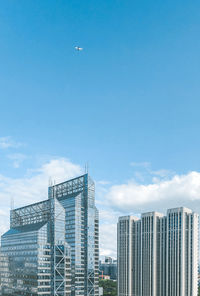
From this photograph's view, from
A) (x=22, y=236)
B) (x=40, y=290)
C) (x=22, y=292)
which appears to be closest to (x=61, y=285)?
(x=40, y=290)

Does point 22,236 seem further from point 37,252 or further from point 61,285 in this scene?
point 61,285

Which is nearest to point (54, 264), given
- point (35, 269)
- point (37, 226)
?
point (35, 269)

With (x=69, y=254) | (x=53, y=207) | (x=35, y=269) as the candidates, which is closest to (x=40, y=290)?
(x=35, y=269)

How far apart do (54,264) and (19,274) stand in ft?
80.8

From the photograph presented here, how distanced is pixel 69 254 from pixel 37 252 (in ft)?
59.0

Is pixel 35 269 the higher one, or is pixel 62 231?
pixel 62 231

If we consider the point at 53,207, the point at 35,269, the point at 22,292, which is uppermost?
the point at 53,207

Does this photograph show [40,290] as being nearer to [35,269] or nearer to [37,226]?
[35,269]

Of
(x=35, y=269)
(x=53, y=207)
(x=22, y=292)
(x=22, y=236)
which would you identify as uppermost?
(x=53, y=207)

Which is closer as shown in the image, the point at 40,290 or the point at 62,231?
the point at 40,290

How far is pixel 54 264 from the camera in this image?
612 feet

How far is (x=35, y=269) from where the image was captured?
18438cm

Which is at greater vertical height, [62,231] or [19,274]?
[62,231]

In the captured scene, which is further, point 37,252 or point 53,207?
point 53,207
